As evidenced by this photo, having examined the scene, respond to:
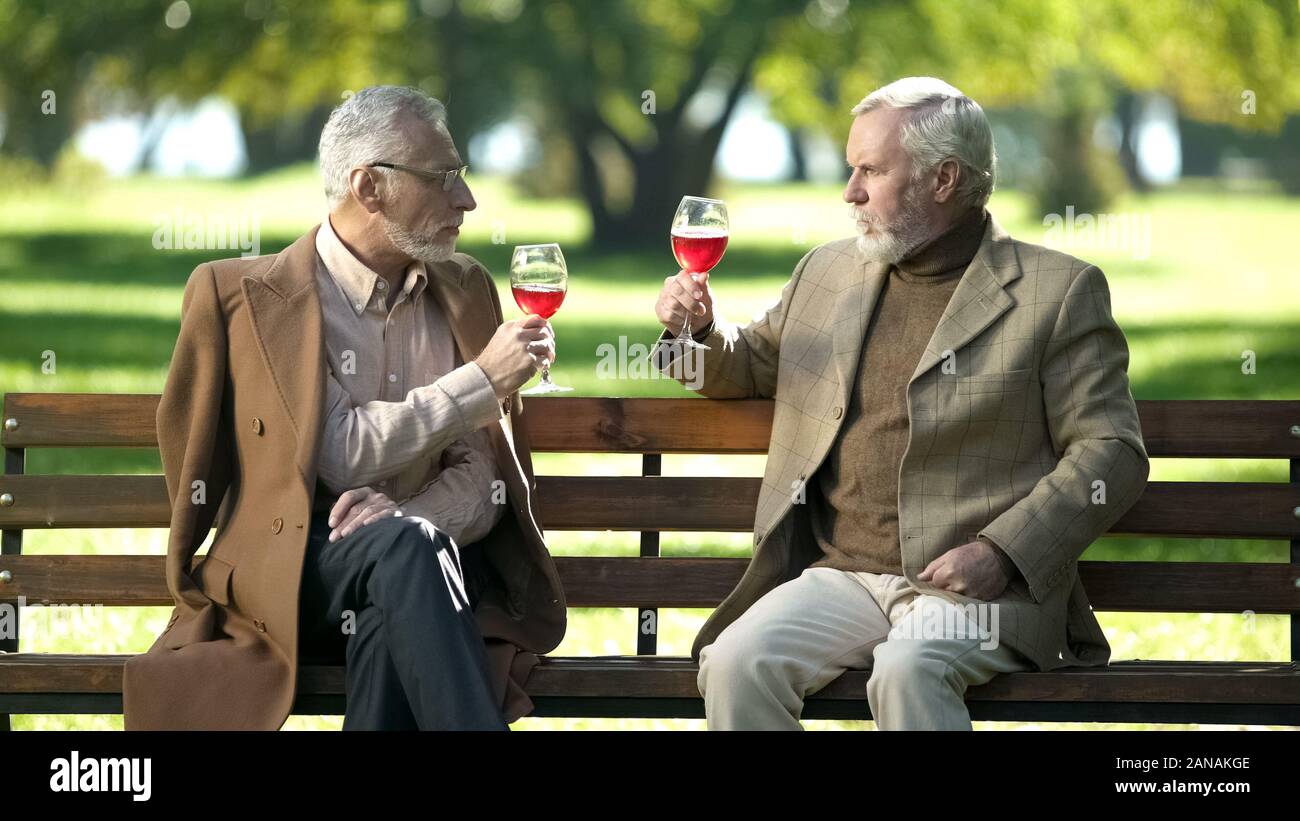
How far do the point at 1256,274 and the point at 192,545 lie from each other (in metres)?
27.7

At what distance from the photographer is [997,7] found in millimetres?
22703

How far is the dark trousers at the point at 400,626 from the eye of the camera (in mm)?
3840

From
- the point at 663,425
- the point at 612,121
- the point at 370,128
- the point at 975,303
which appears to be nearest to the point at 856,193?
the point at 975,303

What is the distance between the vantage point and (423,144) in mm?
4398

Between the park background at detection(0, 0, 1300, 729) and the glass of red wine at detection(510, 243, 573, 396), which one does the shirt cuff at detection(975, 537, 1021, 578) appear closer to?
the glass of red wine at detection(510, 243, 573, 396)

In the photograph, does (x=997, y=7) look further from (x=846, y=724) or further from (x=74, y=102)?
(x=846, y=724)

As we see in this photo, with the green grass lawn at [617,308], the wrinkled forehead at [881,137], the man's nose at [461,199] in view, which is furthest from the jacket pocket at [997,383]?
the man's nose at [461,199]

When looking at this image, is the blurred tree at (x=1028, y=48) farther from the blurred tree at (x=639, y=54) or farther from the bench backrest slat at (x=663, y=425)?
the bench backrest slat at (x=663, y=425)

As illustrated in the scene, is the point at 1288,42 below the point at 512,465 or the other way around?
the other way around

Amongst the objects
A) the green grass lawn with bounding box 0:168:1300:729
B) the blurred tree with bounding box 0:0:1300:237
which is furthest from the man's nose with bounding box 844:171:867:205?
the blurred tree with bounding box 0:0:1300:237

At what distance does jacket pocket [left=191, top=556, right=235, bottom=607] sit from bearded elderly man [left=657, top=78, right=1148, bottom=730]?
122cm

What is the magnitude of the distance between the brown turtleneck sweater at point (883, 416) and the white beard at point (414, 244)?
3.79ft

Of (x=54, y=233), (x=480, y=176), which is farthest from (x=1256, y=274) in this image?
(x=54, y=233)

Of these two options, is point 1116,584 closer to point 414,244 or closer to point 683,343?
point 683,343
